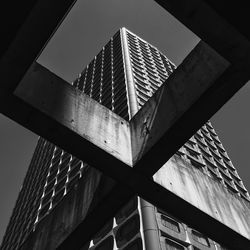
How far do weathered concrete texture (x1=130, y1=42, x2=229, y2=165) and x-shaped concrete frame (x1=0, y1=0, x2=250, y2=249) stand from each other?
0.01 m

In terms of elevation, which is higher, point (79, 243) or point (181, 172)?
point (181, 172)

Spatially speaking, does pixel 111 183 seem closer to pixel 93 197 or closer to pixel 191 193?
pixel 93 197

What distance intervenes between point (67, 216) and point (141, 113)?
1.65 m

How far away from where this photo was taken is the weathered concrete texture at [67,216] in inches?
181

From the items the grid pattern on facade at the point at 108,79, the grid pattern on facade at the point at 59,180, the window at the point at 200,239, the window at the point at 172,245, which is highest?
the window at the point at 172,245

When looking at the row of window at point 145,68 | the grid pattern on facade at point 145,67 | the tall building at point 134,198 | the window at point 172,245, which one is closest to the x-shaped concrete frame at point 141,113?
the tall building at point 134,198

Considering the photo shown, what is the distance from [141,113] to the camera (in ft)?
16.2

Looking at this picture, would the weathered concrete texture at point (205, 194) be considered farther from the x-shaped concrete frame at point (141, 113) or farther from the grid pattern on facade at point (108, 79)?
the grid pattern on facade at point (108, 79)

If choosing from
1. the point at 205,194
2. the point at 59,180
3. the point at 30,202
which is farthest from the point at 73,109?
the point at 30,202

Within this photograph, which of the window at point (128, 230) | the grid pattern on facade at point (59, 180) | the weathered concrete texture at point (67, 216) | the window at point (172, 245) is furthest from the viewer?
the grid pattern on facade at point (59, 180)

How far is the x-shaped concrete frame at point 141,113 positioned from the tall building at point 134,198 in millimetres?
19963

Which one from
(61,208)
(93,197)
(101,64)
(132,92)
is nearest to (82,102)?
(93,197)

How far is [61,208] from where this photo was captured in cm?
523

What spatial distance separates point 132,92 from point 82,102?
36.9 meters
